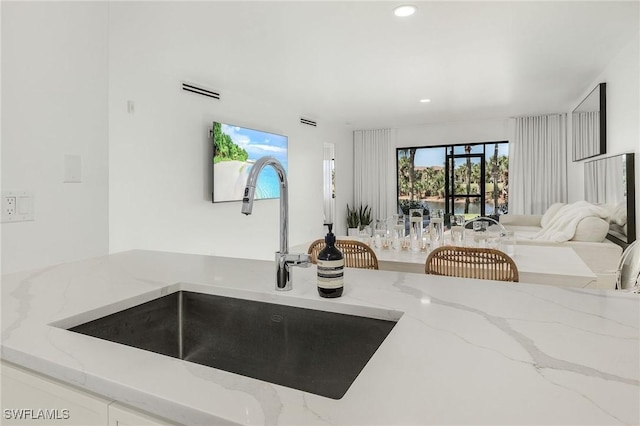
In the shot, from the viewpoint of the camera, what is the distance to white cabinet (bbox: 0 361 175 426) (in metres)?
0.59

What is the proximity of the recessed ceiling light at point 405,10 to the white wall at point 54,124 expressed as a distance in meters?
1.73

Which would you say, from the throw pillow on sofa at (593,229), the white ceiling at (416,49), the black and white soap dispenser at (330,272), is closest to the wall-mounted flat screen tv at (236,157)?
the white ceiling at (416,49)

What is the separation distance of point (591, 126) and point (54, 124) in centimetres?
507

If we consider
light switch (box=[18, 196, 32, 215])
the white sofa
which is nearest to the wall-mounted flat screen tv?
light switch (box=[18, 196, 32, 215])

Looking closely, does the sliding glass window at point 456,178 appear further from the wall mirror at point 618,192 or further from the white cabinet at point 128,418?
the white cabinet at point 128,418

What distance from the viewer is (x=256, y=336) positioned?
1.05m

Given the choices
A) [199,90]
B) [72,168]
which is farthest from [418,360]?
[199,90]

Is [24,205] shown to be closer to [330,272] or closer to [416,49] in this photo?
[330,272]

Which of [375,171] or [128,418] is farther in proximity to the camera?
[375,171]

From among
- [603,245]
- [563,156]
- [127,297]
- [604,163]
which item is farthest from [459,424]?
[563,156]

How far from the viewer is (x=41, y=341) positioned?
29.5 inches

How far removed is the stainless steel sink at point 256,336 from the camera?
0.94 m

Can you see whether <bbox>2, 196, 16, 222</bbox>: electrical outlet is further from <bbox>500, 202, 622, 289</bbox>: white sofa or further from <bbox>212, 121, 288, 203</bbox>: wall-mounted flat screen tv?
<bbox>500, 202, 622, 289</bbox>: white sofa

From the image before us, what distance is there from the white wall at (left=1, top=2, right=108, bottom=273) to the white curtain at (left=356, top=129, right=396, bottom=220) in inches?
245
